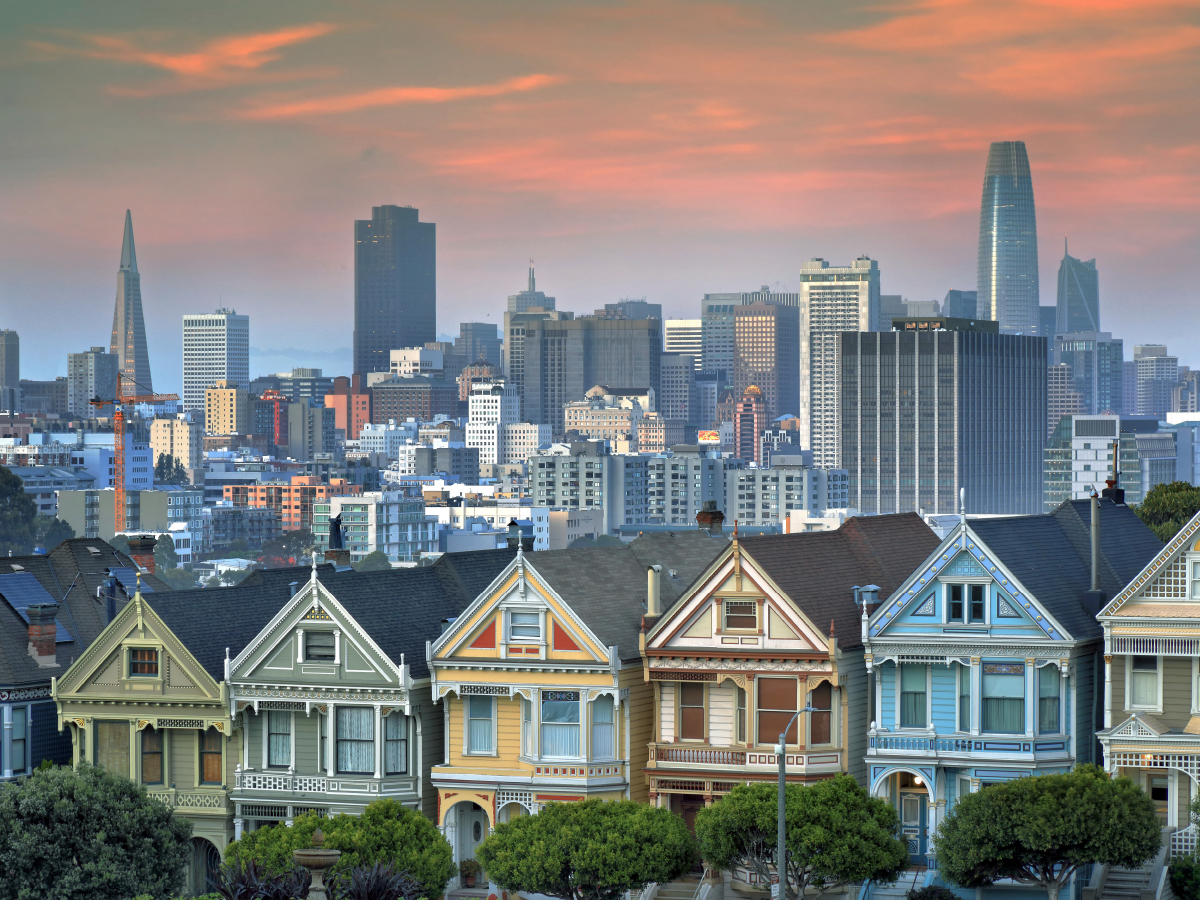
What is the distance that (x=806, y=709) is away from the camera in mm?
52469

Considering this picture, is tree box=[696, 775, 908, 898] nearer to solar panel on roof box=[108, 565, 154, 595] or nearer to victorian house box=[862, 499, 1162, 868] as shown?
victorian house box=[862, 499, 1162, 868]

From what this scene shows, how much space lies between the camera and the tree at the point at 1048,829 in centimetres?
5119

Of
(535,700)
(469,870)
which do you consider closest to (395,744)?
(469,870)

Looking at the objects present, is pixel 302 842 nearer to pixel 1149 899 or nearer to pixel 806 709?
pixel 806 709

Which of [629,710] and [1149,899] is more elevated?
[629,710]

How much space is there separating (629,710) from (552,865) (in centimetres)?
548

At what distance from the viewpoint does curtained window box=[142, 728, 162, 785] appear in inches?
2462

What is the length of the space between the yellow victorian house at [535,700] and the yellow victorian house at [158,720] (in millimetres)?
6528

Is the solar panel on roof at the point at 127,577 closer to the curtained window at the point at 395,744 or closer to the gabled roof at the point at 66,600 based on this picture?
the gabled roof at the point at 66,600

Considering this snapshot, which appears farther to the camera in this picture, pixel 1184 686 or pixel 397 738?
pixel 397 738

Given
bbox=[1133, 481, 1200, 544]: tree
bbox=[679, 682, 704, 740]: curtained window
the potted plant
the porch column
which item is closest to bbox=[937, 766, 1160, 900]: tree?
the porch column

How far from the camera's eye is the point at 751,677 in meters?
56.6

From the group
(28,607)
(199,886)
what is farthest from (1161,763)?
(28,607)

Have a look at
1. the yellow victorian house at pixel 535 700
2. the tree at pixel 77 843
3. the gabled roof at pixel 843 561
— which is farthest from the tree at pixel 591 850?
the tree at pixel 77 843
